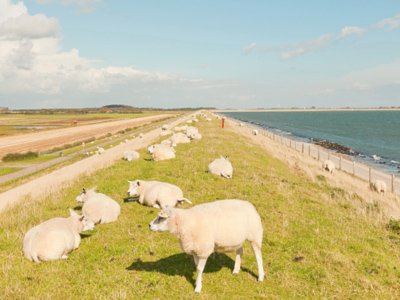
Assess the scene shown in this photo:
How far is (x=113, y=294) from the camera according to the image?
8.77m

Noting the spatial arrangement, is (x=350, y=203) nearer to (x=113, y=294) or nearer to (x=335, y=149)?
(x=113, y=294)

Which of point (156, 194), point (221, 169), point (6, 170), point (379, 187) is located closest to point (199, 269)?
point (156, 194)

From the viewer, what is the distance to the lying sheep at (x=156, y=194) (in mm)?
15852

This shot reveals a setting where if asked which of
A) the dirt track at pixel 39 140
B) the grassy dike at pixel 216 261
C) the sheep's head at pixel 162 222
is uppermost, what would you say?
the dirt track at pixel 39 140

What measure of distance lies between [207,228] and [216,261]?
2.62m

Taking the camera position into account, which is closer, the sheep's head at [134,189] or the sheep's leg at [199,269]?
the sheep's leg at [199,269]

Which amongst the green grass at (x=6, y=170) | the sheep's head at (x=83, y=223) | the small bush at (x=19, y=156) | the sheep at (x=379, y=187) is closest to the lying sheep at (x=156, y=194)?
the sheep's head at (x=83, y=223)

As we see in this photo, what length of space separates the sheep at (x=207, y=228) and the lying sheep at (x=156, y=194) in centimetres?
604

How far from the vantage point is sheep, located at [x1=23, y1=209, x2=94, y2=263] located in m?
10.7

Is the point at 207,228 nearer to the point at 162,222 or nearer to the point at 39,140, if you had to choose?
the point at 162,222

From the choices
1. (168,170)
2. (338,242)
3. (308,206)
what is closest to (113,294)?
(338,242)

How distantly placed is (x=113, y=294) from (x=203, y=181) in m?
12.6

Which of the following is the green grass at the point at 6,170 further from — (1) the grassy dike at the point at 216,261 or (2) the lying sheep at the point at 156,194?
(2) the lying sheep at the point at 156,194

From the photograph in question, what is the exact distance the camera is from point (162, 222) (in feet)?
30.2
